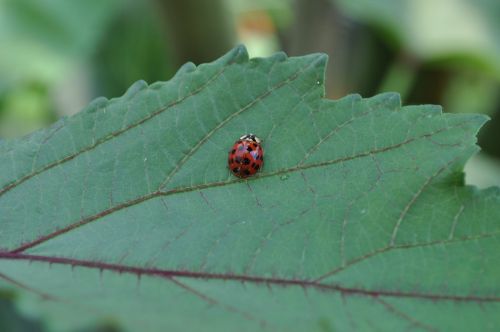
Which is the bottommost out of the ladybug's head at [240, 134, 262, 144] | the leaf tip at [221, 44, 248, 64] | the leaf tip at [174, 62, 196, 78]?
the ladybug's head at [240, 134, 262, 144]

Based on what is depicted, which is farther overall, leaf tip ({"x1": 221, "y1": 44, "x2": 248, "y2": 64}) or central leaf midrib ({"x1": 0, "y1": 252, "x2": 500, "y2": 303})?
leaf tip ({"x1": 221, "y1": 44, "x2": 248, "y2": 64})

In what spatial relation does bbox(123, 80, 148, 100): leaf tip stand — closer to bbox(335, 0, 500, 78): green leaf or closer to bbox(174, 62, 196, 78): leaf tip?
bbox(174, 62, 196, 78): leaf tip

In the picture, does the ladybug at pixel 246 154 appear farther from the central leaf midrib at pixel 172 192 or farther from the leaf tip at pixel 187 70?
the leaf tip at pixel 187 70

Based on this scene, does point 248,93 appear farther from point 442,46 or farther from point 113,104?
point 442,46

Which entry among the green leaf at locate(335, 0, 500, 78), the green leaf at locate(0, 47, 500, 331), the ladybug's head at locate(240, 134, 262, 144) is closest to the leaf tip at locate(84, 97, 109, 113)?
the green leaf at locate(0, 47, 500, 331)

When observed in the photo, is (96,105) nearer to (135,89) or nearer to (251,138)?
(135,89)

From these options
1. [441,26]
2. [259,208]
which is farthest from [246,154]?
[441,26]

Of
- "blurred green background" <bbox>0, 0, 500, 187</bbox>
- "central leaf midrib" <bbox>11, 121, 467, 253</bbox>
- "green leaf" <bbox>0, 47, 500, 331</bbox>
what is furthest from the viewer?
"blurred green background" <bbox>0, 0, 500, 187</bbox>
